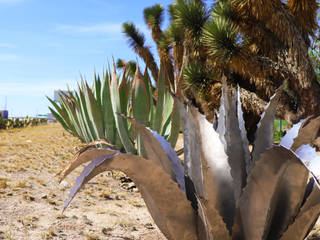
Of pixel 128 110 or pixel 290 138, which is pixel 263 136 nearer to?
pixel 290 138

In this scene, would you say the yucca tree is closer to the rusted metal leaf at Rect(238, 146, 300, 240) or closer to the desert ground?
the desert ground

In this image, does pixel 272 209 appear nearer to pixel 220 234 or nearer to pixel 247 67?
pixel 220 234

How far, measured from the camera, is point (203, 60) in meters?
17.5

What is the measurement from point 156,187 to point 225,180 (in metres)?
0.31

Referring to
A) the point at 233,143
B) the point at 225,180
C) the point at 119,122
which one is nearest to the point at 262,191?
the point at 225,180

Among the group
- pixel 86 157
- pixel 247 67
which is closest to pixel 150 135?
pixel 86 157

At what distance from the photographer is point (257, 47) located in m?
14.1

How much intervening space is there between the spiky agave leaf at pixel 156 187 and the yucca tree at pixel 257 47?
374 inches

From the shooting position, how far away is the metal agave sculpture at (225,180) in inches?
53.8

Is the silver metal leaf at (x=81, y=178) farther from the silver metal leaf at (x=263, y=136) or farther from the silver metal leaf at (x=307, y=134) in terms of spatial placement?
the silver metal leaf at (x=307, y=134)

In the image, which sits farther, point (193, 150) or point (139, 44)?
point (139, 44)

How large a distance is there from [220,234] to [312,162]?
18.8 inches

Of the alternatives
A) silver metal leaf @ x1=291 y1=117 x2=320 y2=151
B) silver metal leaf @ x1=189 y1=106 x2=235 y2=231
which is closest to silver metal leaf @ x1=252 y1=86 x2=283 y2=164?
silver metal leaf @ x1=291 y1=117 x2=320 y2=151

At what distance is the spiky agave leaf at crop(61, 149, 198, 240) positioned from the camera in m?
1.37
